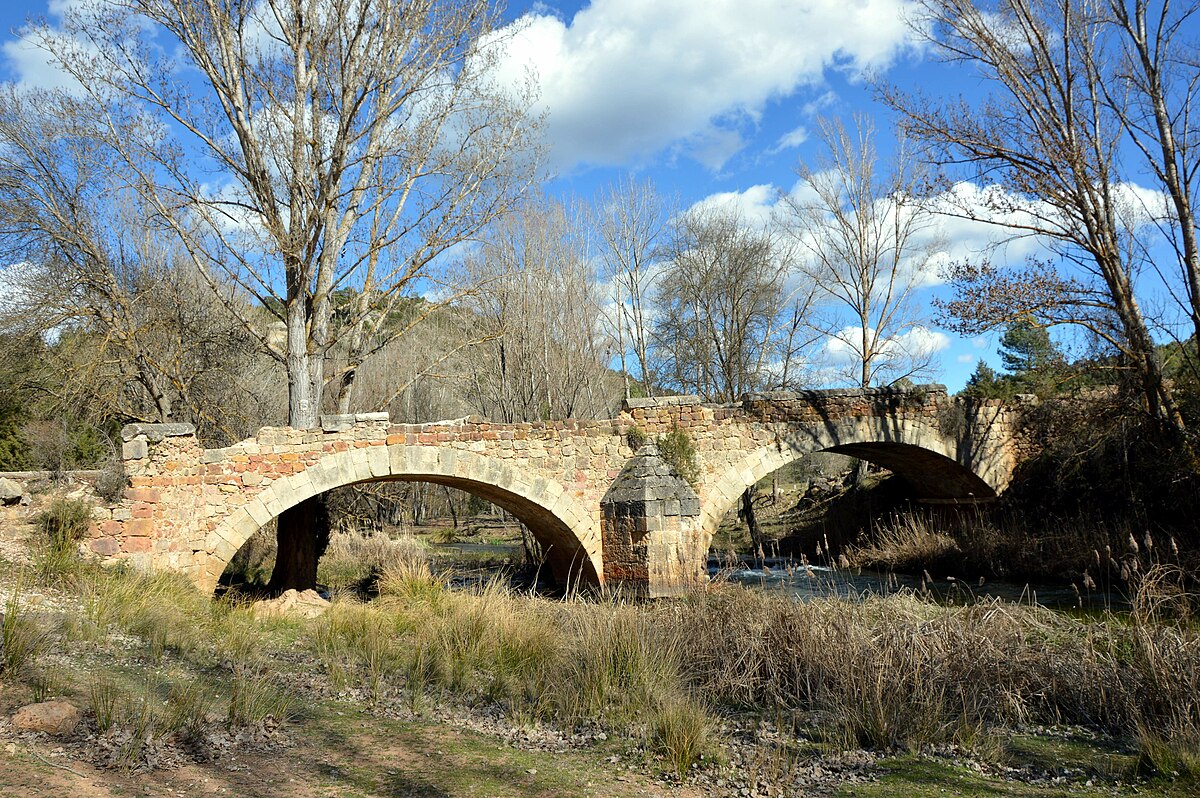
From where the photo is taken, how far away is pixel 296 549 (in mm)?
12969

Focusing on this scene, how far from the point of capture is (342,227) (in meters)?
12.5

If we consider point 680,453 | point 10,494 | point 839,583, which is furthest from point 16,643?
point 839,583

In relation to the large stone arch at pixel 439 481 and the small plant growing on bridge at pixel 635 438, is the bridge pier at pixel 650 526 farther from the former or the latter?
the large stone arch at pixel 439 481

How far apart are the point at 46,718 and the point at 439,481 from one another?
27.5 feet

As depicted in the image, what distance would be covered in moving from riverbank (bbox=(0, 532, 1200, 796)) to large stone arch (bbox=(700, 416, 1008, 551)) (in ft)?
20.0

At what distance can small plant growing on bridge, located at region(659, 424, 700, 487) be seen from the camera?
1284cm

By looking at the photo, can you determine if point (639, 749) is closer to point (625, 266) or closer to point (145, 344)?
point (145, 344)

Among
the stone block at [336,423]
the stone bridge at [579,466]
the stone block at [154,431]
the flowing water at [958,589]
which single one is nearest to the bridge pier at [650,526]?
the stone bridge at [579,466]

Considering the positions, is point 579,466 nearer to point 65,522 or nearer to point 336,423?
point 336,423

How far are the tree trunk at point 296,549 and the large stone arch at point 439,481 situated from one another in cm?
204

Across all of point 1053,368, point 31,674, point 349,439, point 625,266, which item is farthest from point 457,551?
point 31,674

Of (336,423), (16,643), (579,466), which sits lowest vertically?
(16,643)

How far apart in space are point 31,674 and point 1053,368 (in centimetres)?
1447

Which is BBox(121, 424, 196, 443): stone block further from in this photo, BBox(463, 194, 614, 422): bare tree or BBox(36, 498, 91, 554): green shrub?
BBox(463, 194, 614, 422): bare tree
